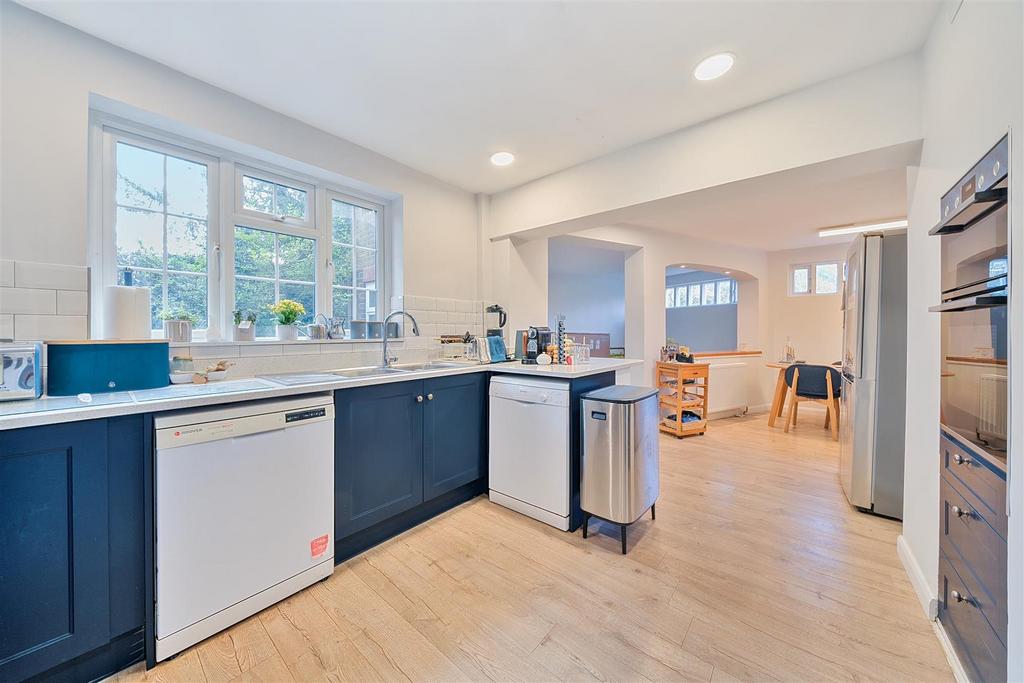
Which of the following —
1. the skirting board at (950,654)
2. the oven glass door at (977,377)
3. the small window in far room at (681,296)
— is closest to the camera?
the oven glass door at (977,377)

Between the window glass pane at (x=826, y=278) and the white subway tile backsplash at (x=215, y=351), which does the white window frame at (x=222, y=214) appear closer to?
the white subway tile backsplash at (x=215, y=351)

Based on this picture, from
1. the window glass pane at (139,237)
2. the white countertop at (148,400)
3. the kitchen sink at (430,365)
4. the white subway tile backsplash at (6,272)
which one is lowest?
the white countertop at (148,400)

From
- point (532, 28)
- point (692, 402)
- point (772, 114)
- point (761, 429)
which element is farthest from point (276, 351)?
point (761, 429)

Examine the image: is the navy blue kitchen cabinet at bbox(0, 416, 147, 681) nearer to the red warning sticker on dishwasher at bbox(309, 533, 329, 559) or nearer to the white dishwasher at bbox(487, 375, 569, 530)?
the red warning sticker on dishwasher at bbox(309, 533, 329, 559)

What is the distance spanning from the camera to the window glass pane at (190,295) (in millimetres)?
2008

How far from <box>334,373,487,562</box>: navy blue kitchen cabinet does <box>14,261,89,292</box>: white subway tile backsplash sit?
1185 mm

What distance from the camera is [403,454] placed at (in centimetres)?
213

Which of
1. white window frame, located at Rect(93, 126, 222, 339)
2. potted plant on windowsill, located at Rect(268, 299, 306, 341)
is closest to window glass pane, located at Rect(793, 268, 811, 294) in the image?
potted plant on windowsill, located at Rect(268, 299, 306, 341)

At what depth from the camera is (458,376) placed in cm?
246

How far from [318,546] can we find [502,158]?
2716 mm

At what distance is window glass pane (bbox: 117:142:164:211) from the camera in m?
1.89

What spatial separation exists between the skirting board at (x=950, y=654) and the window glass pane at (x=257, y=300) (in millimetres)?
3444

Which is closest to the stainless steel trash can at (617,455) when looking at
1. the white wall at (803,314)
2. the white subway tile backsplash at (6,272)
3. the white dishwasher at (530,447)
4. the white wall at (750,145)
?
the white dishwasher at (530,447)

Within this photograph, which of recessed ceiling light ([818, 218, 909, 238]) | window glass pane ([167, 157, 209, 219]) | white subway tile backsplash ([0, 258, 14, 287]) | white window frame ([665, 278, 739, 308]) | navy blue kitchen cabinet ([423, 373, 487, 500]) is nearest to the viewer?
white subway tile backsplash ([0, 258, 14, 287])
